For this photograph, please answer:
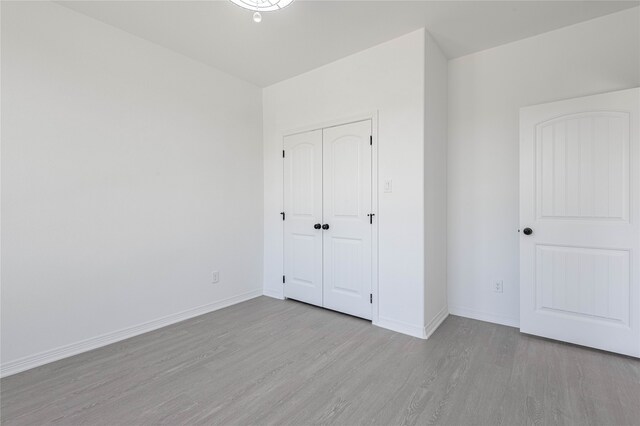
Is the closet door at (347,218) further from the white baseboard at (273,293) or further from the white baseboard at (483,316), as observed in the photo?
the white baseboard at (483,316)

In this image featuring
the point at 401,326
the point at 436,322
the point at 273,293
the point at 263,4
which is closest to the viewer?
the point at 263,4

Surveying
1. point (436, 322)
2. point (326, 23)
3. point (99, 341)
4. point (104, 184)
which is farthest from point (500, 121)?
point (99, 341)

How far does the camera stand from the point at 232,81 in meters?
3.60

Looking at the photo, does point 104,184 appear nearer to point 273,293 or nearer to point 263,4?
point 263,4

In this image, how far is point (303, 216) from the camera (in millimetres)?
3604

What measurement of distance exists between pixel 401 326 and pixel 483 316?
925mm

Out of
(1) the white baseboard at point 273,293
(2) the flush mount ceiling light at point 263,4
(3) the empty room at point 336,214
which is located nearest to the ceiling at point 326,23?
(3) the empty room at point 336,214

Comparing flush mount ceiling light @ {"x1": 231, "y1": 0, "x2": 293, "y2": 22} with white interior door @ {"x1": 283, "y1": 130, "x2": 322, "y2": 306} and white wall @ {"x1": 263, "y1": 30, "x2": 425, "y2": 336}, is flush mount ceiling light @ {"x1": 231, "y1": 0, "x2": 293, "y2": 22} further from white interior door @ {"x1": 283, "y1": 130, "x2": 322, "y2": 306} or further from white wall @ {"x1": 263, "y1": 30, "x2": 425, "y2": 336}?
white interior door @ {"x1": 283, "y1": 130, "x2": 322, "y2": 306}

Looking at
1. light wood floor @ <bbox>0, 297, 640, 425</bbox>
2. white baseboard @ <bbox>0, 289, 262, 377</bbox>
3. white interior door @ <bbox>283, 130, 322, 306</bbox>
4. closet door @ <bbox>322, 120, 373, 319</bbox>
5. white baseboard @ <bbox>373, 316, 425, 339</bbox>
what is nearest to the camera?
light wood floor @ <bbox>0, 297, 640, 425</bbox>

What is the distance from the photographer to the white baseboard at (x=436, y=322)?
271 cm

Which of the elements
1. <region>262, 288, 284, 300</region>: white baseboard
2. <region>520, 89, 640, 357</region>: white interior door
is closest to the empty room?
<region>520, 89, 640, 357</region>: white interior door

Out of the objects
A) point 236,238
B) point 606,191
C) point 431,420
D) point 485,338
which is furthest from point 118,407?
point 606,191

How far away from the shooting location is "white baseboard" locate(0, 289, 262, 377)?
7.11 ft

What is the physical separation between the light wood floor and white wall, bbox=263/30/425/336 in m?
0.40
